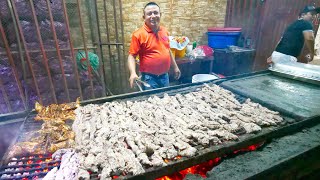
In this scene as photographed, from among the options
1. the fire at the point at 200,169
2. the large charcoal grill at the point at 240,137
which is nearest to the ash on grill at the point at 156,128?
the large charcoal grill at the point at 240,137

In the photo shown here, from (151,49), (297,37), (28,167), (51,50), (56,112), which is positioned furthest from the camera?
(297,37)

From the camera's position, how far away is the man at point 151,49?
397cm

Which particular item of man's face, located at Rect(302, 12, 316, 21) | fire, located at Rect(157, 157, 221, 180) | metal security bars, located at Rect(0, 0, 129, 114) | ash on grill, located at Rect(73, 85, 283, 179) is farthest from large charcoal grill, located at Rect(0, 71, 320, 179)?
man's face, located at Rect(302, 12, 316, 21)

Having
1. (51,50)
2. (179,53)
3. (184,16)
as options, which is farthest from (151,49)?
(184,16)

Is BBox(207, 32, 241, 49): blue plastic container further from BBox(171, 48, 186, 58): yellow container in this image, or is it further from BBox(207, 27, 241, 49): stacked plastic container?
BBox(171, 48, 186, 58): yellow container

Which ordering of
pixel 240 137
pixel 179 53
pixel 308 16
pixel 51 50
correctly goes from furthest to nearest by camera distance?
pixel 179 53 → pixel 308 16 → pixel 51 50 → pixel 240 137

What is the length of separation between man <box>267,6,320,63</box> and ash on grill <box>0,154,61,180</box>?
5.43 metres

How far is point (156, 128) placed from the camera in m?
2.20

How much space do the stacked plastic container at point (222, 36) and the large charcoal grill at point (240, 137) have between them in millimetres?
3304

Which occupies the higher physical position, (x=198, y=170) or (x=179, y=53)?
(x=179, y=53)

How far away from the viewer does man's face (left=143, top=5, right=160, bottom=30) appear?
384cm

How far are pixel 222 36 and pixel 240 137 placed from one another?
213 inches

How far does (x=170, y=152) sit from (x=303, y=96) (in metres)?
2.52

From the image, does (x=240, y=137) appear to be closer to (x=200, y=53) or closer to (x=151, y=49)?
(x=151, y=49)
